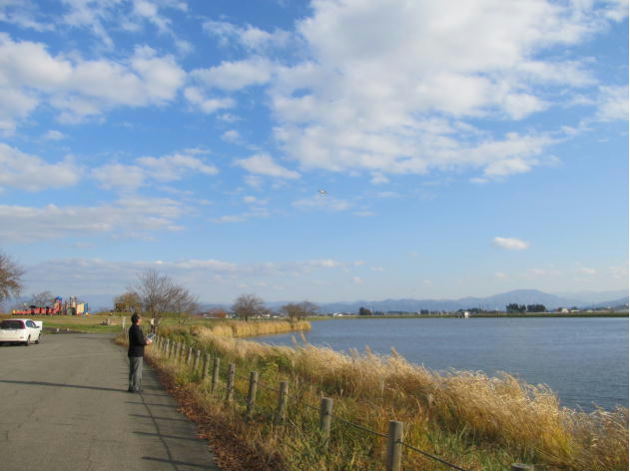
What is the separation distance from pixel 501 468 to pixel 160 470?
4.81m

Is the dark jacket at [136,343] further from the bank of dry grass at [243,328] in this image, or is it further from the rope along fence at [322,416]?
the bank of dry grass at [243,328]

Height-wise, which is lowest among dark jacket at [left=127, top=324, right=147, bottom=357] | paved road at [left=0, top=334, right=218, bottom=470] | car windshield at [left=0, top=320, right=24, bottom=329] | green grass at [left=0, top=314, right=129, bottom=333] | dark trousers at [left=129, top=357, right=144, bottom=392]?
green grass at [left=0, top=314, right=129, bottom=333]

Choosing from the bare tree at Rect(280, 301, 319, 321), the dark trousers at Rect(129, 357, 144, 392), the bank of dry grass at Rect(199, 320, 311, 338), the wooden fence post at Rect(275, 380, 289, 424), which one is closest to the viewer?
the wooden fence post at Rect(275, 380, 289, 424)

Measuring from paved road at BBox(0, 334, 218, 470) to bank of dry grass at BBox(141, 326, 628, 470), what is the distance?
93cm

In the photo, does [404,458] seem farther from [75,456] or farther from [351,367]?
[351,367]

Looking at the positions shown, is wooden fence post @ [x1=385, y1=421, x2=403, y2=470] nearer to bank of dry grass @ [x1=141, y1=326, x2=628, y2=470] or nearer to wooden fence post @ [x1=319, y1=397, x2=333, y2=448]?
bank of dry grass @ [x1=141, y1=326, x2=628, y2=470]

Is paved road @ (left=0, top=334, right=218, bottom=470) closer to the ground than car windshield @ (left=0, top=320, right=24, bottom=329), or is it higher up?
closer to the ground

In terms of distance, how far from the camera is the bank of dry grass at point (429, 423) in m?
7.27

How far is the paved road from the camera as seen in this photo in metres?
6.85

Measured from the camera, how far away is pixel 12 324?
29672 millimetres

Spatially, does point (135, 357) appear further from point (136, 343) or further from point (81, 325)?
point (81, 325)

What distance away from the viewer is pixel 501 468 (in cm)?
771

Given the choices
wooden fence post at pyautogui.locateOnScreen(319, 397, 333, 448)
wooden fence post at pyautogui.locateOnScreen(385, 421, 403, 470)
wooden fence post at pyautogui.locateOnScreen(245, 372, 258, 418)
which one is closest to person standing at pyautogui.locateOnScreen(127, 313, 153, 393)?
wooden fence post at pyautogui.locateOnScreen(245, 372, 258, 418)

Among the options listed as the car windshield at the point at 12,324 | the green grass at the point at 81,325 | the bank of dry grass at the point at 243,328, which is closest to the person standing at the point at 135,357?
the bank of dry grass at the point at 243,328
